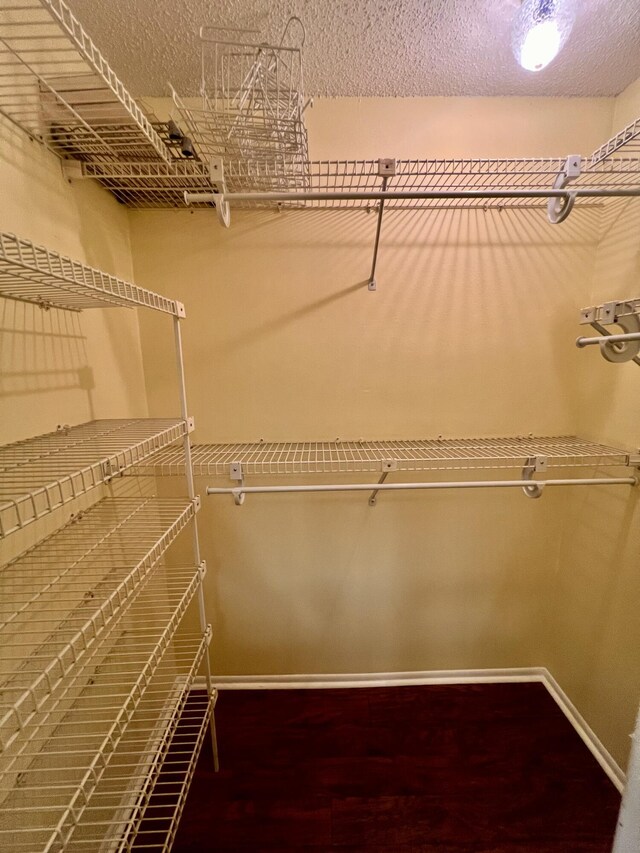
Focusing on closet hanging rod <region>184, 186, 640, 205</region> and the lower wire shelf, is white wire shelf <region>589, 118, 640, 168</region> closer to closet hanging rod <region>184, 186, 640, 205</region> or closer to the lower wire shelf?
closet hanging rod <region>184, 186, 640, 205</region>

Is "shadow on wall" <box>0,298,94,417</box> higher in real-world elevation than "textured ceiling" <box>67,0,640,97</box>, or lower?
lower

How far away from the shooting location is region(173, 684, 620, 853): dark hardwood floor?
3.33ft

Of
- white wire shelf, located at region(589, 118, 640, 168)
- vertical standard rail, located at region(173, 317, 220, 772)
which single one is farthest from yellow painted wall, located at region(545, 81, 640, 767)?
vertical standard rail, located at region(173, 317, 220, 772)

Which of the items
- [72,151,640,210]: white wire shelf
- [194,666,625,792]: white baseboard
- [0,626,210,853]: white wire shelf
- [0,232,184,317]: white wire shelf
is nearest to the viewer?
[0,232,184,317]: white wire shelf

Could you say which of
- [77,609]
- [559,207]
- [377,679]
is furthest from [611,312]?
[377,679]

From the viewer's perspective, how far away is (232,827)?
3.41ft

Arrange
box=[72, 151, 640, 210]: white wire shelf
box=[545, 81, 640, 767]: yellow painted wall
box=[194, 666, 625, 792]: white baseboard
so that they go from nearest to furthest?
box=[72, 151, 640, 210]: white wire shelf < box=[545, 81, 640, 767]: yellow painted wall < box=[194, 666, 625, 792]: white baseboard

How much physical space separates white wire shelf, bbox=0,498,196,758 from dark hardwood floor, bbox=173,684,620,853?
76cm

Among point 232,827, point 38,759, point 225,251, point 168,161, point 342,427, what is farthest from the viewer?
point 342,427

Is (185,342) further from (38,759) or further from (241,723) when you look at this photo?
(241,723)

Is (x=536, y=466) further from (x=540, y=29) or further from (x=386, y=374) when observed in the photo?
(x=540, y=29)

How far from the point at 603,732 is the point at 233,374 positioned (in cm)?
187

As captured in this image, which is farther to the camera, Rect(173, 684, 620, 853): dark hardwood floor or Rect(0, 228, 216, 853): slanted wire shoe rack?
Rect(173, 684, 620, 853): dark hardwood floor

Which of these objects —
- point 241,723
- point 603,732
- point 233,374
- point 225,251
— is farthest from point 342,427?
point 603,732
